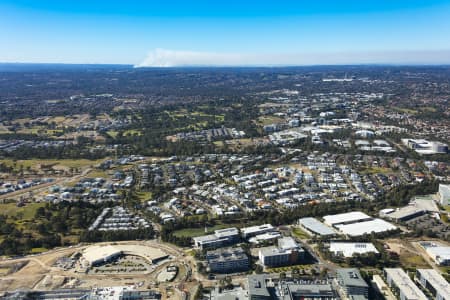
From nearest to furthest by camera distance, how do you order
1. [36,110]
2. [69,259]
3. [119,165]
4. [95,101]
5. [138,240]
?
[69,259] < [138,240] < [119,165] < [36,110] < [95,101]

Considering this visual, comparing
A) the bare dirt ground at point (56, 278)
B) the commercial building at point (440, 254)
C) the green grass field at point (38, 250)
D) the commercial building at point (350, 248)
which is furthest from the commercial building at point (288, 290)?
the green grass field at point (38, 250)

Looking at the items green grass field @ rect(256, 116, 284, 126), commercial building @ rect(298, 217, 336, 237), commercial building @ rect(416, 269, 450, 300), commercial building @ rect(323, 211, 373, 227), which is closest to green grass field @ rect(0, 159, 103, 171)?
commercial building @ rect(298, 217, 336, 237)

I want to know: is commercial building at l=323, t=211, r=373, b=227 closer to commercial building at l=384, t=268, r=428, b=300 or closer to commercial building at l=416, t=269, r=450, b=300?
commercial building at l=384, t=268, r=428, b=300

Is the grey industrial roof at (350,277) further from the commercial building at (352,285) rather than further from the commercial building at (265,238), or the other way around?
the commercial building at (265,238)

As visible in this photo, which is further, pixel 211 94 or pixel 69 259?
pixel 211 94

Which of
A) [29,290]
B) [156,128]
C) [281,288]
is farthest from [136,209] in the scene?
[156,128]

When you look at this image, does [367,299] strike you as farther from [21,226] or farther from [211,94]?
[211,94]

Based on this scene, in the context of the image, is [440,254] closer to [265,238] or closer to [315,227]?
[315,227]
